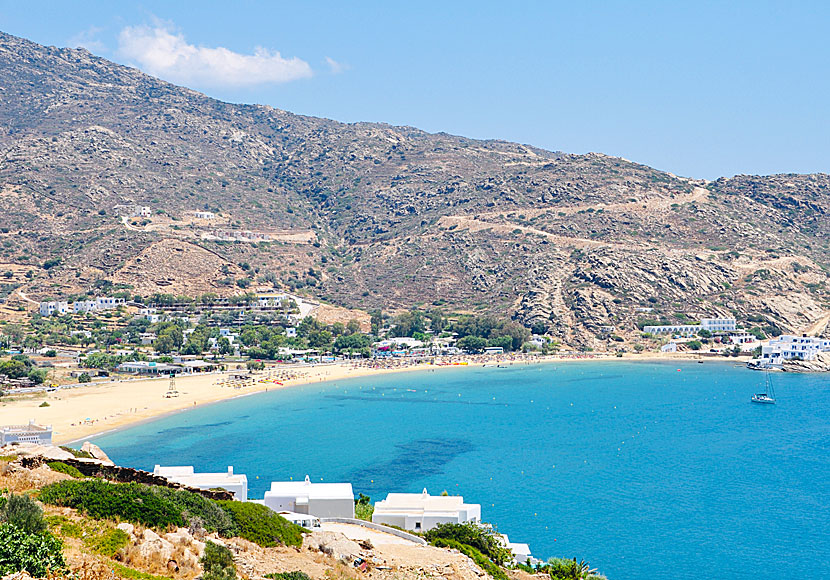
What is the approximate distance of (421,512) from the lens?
29.9 m

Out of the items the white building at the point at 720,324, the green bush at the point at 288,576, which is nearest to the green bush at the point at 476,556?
the green bush at the point at 288,576

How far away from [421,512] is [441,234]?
126 metres

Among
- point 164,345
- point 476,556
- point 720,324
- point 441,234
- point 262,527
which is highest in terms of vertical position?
point 441,234

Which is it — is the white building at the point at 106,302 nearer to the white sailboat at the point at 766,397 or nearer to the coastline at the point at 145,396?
the coastline at the point at 145,396

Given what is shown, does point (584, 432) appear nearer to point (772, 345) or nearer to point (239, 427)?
point (239, 427)

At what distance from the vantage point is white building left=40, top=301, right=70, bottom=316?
111 metres

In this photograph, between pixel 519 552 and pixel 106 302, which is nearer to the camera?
pixel 519 552

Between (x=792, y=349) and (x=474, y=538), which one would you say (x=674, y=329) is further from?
(x=474, y=538)

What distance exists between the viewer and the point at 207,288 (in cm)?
13062

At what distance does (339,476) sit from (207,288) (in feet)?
299

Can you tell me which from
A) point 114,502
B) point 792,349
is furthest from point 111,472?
point 792,349

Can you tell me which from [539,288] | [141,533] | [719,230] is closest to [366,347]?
[539,288]

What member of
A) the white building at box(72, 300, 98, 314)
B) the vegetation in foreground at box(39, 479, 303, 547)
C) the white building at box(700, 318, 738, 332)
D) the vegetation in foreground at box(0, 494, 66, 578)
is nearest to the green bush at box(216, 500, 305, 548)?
the vegetation in foreground at box(39, 479, 303, 547)

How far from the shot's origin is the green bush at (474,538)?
25.2m
